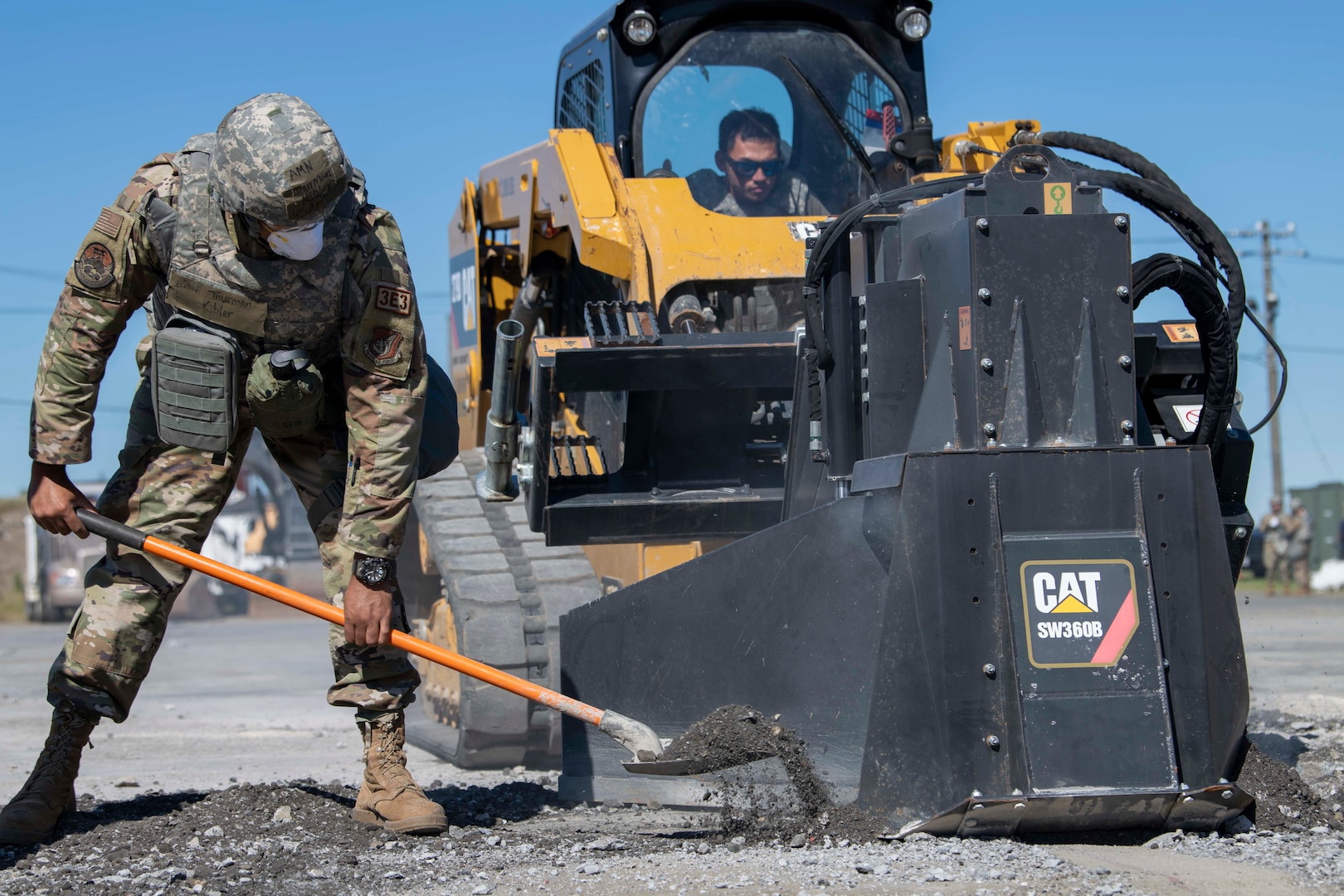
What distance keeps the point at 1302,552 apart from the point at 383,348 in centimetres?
2115

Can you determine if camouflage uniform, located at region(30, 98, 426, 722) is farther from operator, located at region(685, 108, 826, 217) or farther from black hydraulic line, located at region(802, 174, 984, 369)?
operator, located at region(685, 108, 826, 217)

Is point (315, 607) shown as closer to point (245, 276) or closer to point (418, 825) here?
point (418, 825)

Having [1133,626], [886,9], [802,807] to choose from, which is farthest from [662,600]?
[886,9]

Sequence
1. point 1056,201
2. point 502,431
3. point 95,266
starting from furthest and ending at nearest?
1. point 502,431
2. point 95,266
3. point 1056,201

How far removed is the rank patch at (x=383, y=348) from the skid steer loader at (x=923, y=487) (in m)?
0.76

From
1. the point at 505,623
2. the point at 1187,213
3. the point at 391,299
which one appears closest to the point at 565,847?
the point at 391,299

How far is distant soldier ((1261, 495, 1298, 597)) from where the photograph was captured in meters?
22.1

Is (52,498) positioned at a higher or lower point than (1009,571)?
higher

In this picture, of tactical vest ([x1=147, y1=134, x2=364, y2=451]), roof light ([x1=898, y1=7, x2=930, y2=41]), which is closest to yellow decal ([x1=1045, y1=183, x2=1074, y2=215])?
tactical vest ([x1=147, y1=134, x2=364, y2=451])

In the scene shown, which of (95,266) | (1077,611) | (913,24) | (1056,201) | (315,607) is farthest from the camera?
(913,24)

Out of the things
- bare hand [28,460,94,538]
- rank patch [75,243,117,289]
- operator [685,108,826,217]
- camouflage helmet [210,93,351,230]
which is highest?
operator [685,108,826,217]

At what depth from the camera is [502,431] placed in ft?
17.3

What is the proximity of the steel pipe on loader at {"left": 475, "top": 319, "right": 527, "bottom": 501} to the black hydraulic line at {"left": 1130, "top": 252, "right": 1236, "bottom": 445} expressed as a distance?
2.19m

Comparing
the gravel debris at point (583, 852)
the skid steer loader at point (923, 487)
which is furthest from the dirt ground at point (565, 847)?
the skid steer loader at point (923, 487)
